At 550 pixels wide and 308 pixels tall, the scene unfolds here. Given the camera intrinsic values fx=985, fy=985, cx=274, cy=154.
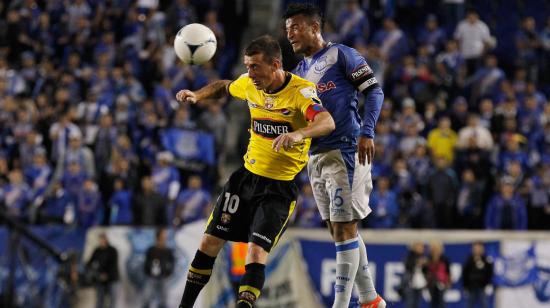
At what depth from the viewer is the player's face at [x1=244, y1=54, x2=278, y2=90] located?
29.7 ft

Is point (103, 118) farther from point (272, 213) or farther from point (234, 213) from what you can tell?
point (272, 213)

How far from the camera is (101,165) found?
19594 mm

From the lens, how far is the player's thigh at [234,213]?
30.7 feet

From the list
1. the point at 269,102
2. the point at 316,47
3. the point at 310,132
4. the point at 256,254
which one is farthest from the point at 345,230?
the point at 316,47

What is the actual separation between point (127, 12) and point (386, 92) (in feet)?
21.8

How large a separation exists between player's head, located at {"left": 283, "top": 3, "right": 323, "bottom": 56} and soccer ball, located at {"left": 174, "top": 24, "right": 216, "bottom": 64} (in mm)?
861

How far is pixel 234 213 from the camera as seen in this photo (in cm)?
938

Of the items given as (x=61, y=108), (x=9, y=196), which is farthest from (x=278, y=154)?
(x=61, y=108)

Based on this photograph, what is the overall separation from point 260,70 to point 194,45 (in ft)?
4.07

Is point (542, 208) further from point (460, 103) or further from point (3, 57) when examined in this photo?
point (3, 57)

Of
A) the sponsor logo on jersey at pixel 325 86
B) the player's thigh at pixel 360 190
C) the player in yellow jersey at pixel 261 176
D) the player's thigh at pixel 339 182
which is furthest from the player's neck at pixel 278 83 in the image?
the player's thigh at pixel 360 190

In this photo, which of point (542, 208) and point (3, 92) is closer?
point (542, 208)

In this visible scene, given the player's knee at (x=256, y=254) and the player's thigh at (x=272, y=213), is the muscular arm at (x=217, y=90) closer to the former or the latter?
the player's thigh at (x=272, y=213)

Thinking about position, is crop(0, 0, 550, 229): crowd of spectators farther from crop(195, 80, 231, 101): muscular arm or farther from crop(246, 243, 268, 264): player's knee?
crop(246, 243, 268, 264): player's knee
